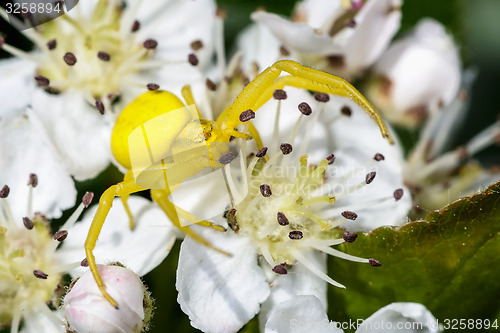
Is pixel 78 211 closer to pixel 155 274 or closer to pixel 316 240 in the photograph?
pixel 155 274

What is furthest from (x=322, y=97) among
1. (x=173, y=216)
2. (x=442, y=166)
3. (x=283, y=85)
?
(x=442, y=166)

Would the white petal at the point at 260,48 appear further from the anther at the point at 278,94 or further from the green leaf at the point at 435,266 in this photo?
the green leaf at the point at 435,266

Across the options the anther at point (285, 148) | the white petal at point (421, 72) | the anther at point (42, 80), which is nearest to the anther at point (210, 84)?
the anther at point (285, 148)

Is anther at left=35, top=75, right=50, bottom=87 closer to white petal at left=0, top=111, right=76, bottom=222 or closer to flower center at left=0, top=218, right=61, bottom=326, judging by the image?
white petal at left=0, top=111, right=76, bottom=222

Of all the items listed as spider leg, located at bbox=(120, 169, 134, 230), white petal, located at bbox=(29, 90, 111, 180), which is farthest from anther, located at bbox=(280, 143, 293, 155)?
white petal, located at bbox=(29, 90, 111, 180)

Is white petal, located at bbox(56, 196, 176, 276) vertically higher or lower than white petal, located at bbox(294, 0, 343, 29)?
lower

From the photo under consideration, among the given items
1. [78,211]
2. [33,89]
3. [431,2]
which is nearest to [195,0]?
[33,89]
